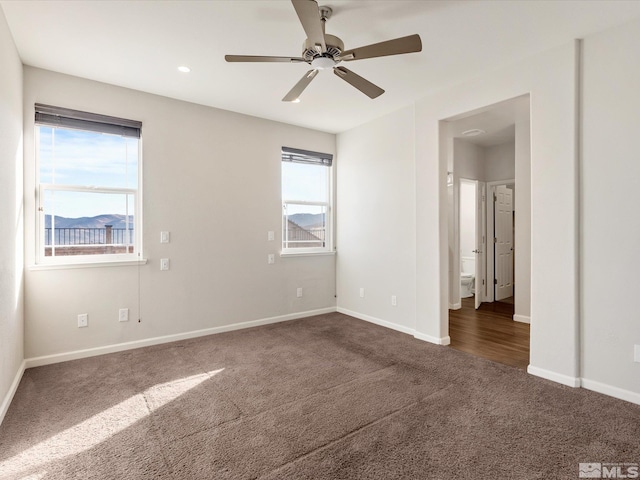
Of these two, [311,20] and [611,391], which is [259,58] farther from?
[611,391]

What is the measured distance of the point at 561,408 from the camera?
236 cm

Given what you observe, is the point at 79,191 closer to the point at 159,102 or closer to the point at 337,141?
the point at 159,102

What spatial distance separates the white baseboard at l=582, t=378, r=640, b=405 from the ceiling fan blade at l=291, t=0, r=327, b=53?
10.2 ft

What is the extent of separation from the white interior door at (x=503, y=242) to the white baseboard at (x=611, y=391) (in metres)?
3.41

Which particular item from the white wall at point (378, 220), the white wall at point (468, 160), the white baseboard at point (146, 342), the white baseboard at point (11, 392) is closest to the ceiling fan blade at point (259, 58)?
the white wall at point (378, 220)

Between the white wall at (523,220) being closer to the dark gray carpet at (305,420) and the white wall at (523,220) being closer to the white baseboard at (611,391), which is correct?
the dark gray carpet at (305,420)

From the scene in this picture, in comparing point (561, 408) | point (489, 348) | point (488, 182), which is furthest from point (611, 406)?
point (488, 182)

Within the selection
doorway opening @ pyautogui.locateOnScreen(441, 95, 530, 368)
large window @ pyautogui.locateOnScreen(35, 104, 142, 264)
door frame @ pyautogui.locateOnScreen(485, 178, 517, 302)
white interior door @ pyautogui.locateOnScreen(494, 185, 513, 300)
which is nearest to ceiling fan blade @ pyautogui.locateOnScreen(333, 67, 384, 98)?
doorway opening @ pyautogui.locateOnScreen(441, 95, 530, 368)

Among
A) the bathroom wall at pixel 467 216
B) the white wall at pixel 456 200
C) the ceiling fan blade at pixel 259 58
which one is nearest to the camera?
the ceiling fan blade at pixel 259 58

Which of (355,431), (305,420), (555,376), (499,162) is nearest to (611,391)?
(555,376)

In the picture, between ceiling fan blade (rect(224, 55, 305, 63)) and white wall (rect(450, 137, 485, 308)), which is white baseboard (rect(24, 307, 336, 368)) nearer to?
white wall (rect(450, 137, 485, 308))

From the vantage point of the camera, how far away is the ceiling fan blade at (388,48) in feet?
6.66

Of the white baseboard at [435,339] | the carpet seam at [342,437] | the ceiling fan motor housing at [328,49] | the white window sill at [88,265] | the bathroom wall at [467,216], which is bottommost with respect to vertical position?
the carpet seam at [342,437]

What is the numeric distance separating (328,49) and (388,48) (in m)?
0.38
